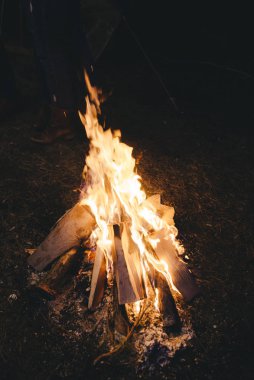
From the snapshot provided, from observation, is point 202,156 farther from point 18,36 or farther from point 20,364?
point 18,36

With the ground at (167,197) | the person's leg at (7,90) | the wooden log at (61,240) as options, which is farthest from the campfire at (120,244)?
the person's leg at (7,90)

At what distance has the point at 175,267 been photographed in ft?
8.11

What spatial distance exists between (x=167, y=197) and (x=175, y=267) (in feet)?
4.16

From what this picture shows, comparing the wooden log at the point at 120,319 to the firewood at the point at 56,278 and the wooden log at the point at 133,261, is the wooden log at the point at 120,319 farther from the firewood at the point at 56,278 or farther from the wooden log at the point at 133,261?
the firewood at the point at 56,278

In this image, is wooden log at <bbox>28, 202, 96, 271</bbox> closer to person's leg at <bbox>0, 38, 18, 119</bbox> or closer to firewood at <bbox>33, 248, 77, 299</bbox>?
firewood at <bbox>33, 248, 77, 299</bbox>

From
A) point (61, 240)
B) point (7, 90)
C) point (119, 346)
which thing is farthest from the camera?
point (7, 90)

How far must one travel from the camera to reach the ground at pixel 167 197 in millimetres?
2189

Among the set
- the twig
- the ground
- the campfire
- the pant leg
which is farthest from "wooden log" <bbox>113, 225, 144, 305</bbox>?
the pant leg

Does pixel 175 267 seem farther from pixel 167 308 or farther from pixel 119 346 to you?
pixel 119 346

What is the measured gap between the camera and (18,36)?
6.69 meters

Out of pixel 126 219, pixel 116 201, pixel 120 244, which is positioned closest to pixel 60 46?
pixel 116 201

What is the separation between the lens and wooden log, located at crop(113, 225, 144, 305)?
218 centimetres

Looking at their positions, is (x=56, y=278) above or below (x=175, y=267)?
below

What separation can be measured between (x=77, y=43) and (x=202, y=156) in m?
2.41
